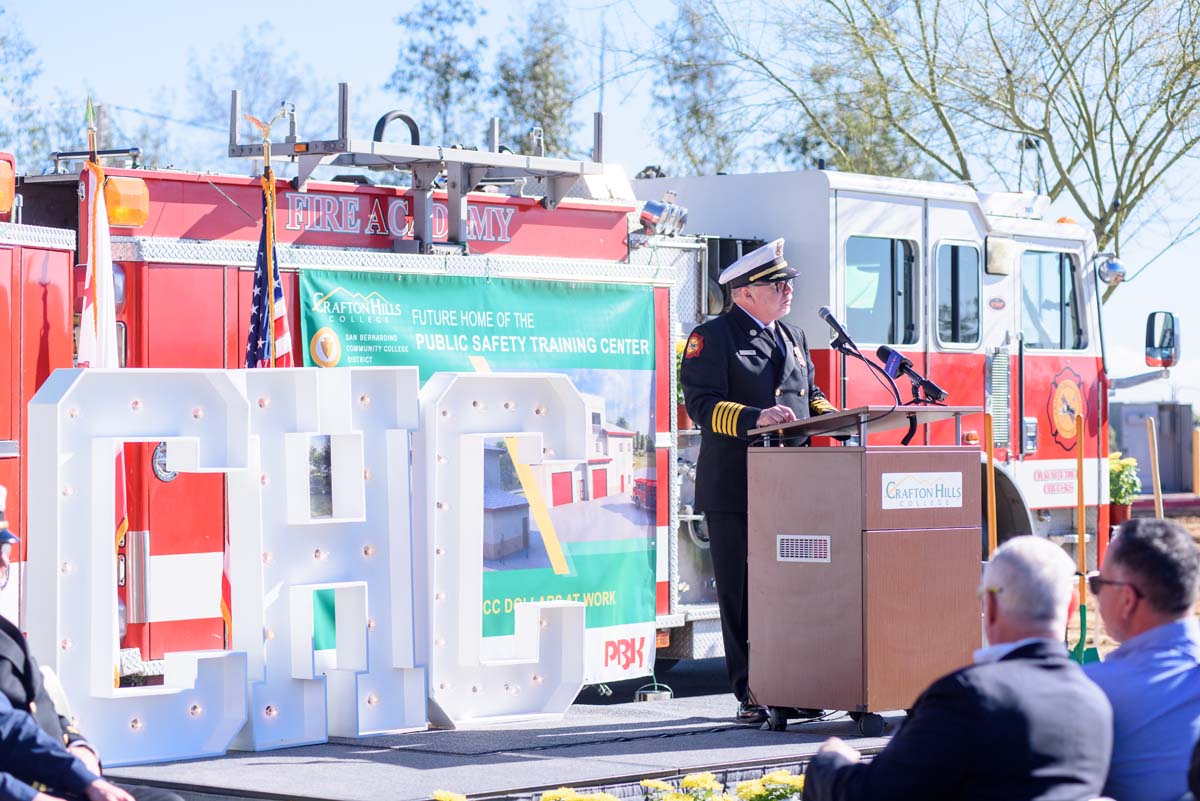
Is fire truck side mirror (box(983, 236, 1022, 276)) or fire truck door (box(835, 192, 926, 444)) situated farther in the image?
fire truck side mirror (box(983, 236, 1022, 276))

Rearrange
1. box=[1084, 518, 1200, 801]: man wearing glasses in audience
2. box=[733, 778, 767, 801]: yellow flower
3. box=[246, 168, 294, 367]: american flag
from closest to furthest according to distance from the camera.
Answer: box=[1084, 518, 1200, 801]: man wearing glasses in audience → box=[733, 778, 767, 801]: yellow flower → box=[246, 168, 294, 367]: american flag

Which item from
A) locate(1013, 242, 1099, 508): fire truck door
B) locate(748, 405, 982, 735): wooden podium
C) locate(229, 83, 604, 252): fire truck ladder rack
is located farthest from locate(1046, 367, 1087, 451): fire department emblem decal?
locate(748, 405, 982, 735): wooden podium

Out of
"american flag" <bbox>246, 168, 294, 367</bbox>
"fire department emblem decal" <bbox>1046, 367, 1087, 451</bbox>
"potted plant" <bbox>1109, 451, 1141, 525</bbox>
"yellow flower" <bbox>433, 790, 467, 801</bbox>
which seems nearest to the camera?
"yellow flower" <bbox>433, 790, 467, 801</bbox>

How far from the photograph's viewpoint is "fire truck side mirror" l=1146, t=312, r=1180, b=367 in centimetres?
1070

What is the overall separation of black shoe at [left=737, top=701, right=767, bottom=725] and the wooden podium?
0.27 ft

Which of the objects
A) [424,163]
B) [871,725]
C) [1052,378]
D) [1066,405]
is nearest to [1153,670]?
[871,725]

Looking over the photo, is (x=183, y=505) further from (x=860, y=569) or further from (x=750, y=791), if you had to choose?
(x=750, y=791)

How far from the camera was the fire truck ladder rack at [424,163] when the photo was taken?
759 centimetres

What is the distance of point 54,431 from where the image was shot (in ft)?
20.0

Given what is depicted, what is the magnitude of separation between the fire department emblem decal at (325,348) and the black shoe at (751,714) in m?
2.16

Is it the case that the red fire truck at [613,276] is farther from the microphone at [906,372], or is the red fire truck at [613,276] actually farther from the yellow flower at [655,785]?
the yellow flower at [655,785]

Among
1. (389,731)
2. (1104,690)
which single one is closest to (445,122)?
(389,731)

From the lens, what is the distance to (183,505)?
714cm

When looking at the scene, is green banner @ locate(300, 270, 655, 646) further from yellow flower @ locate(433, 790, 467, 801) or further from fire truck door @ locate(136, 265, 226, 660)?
yellow flower @ locate(433, 790, 467, 801)
